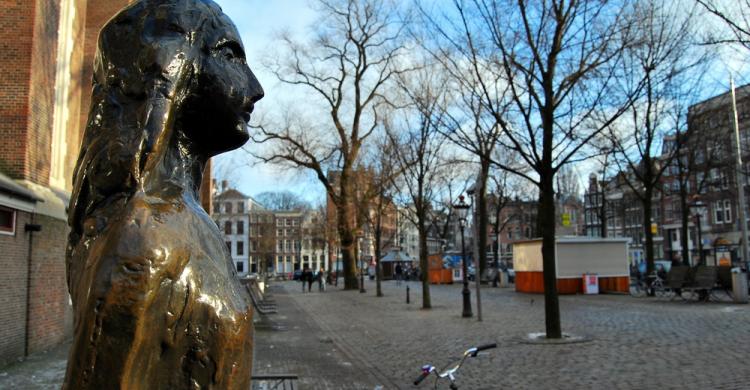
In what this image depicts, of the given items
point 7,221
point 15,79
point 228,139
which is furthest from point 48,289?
point 228,139

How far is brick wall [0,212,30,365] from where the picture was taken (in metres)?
10.2

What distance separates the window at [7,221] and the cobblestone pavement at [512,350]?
231 centimetres

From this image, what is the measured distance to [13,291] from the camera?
421 inches

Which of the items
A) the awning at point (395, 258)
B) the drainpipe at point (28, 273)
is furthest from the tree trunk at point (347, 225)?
the drainpipe at point (28, 273)

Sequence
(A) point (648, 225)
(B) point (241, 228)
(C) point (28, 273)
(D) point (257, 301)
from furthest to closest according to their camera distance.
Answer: (B) point (241, 228) → (A) point (648, 225) → (D) point (257, 301) → (C) point (28, 273)

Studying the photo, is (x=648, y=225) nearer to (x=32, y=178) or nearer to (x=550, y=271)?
(x=550, y=271)

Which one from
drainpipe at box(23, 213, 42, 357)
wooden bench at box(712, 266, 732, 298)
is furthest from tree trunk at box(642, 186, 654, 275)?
drainpipe at box(23, 213, 42, 357)

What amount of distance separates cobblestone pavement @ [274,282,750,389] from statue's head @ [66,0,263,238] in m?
7.18

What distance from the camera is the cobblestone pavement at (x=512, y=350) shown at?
8.52 meters

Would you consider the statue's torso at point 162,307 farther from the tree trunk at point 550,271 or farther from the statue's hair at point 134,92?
the tree trunk at point 550,271

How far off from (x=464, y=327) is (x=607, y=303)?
324 inches

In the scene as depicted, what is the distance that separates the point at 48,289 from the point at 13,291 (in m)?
1.59

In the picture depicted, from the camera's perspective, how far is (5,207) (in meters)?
10.3

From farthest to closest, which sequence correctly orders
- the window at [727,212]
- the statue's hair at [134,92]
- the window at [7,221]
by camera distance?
the window at [727,212] < the window at [7,221] < the statue's hair at [134,92]
